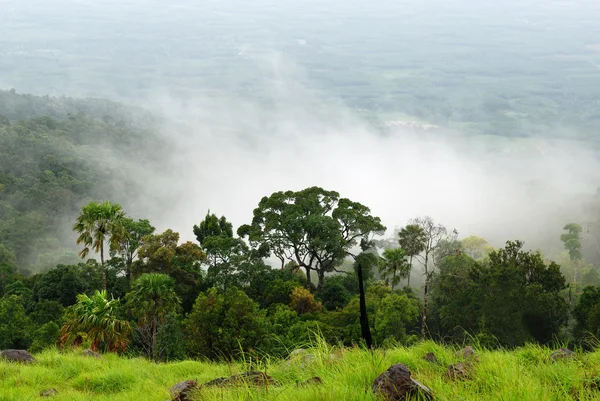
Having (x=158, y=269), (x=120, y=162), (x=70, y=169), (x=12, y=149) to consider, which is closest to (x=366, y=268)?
(x=158, y=269)

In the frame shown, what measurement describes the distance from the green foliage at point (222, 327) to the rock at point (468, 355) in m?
13.8

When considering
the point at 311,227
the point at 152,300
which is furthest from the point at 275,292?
the point at 152,300

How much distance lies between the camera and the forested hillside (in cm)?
7781

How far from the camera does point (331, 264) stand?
142ft

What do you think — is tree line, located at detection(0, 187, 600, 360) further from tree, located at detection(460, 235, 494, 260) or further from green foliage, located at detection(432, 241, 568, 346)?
tree, located at detection(460, 235, 494, 260)

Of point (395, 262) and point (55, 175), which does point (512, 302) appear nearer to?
point (395, 262)

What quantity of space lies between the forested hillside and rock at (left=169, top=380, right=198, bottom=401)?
63567mm

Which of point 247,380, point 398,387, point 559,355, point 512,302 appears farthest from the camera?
point 512,302

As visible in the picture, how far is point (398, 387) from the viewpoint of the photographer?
19.5 ft

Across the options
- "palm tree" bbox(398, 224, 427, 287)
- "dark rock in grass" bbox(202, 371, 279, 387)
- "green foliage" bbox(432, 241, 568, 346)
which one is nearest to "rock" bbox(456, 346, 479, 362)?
"dark rock in grass" bbox(202, 371, 279, 387)

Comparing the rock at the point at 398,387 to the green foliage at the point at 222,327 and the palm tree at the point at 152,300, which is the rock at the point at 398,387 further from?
→ the palm tree at the point at 152,300

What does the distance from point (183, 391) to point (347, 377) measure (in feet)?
7.11

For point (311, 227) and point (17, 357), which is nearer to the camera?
point (17, 357)

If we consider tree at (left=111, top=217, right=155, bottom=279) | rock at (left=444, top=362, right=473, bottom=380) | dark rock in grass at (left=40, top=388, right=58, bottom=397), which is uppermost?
tree at (left=111, top=217, right=155, bottom=279)
